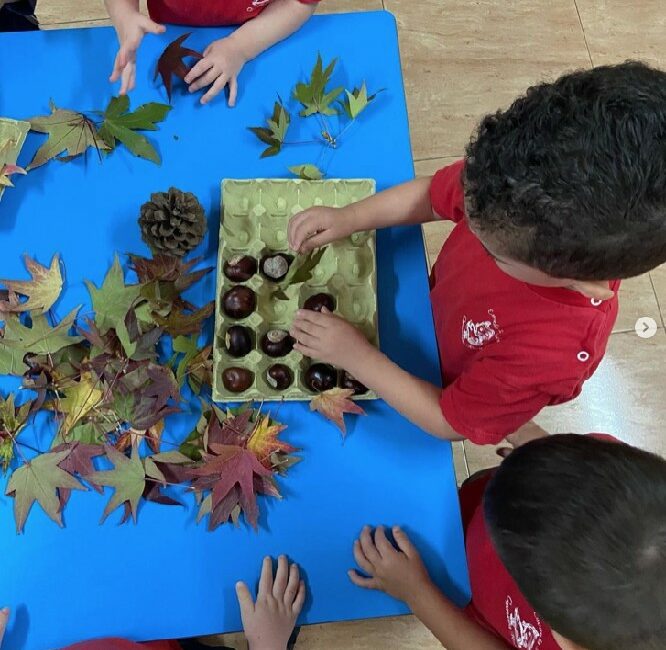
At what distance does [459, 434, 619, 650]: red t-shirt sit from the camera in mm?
740

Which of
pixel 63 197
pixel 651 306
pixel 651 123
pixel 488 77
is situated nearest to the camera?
pixel 651 123

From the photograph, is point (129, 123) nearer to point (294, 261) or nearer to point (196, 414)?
point (294, 261)

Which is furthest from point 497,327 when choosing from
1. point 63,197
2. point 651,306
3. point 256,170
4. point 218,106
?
point 651,306

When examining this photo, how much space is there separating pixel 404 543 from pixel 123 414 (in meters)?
0.36

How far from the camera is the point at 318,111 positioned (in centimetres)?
85

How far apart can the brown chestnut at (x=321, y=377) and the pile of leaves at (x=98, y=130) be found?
0.36m

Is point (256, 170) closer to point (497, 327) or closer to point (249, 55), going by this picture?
point (249, 55)

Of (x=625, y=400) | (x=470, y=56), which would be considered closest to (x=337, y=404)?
(x=625, y=400)

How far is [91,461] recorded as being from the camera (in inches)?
28.1

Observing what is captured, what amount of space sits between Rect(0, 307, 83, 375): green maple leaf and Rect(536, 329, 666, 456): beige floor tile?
995mm

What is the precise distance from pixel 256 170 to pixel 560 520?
585 millimetres

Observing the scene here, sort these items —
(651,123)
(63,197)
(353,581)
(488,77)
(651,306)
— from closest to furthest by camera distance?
(651,123)
(353,581)
(63,197)
(651,306)
(488,77)

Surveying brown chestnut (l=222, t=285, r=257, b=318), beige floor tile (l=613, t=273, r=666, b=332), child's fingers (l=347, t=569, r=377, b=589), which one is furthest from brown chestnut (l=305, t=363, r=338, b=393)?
beige floor tile (l=613, t=273, r=666, b=332)

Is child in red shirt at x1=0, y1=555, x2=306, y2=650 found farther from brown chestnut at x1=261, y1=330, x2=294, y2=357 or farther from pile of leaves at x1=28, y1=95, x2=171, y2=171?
pile of leaves at x1=28, y1=95, x2=171, y2=171
